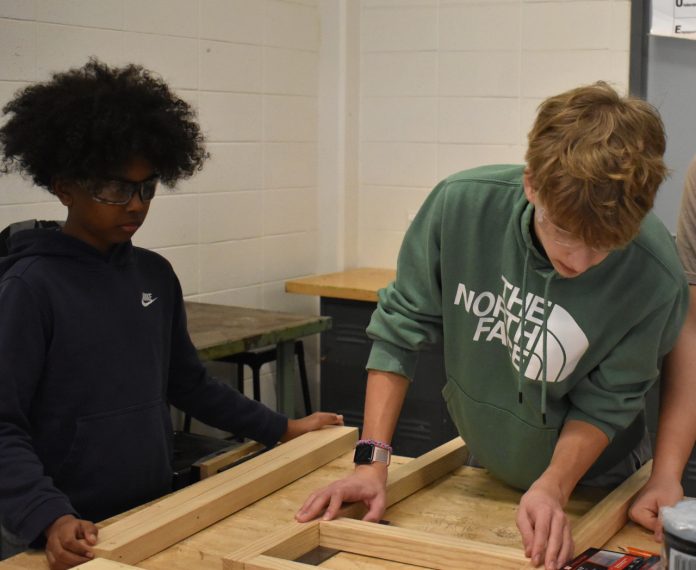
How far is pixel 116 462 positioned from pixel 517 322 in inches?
27.5

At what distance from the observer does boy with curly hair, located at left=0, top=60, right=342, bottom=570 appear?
1.56m

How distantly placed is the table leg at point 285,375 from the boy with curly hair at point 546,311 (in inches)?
61.3

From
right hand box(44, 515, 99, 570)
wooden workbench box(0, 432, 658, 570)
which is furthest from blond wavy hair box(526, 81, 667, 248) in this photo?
right hand box(44, 515, 99, 570)

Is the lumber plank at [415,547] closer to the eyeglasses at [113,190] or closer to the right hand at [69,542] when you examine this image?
the right hand at [69,542]

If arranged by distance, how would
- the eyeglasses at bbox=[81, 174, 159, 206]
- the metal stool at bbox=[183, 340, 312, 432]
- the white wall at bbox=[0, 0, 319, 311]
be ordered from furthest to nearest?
the metal stool at bbox=[183, 340, 312, 432] → the white wall at bbox=[0, 0, 319, 311] → the eyeglasses at bbox=[81, 174, 159, 206]

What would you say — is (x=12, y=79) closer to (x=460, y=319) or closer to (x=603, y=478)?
(x=460, y=319)

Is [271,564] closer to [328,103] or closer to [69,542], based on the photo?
[69,542]

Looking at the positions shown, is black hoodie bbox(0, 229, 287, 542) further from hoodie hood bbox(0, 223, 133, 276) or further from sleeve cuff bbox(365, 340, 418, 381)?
sleeve cuff bbox(365, 340, 418, 381)

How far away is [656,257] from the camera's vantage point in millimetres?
1387

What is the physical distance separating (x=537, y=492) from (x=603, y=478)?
29 centimetres

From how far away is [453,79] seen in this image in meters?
4.02

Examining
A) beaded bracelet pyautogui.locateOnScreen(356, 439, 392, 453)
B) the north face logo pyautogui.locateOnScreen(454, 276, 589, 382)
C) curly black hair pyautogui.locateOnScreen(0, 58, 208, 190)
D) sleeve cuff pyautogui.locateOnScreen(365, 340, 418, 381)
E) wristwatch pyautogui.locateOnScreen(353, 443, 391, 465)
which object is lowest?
wristwatch pyautogui.locateOnScreen(353, 443, 391, 465)

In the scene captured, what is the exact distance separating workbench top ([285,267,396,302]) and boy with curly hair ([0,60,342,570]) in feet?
6.06

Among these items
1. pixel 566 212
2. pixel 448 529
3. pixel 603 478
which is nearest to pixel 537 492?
pixel 448 529
